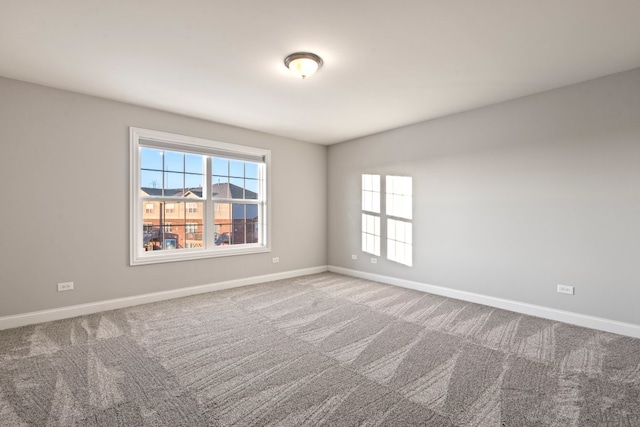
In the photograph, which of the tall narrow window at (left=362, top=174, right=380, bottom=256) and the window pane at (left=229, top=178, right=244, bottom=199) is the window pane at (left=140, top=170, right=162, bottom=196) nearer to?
the window pane at (left=229, top=178, right=244, bottom=199)

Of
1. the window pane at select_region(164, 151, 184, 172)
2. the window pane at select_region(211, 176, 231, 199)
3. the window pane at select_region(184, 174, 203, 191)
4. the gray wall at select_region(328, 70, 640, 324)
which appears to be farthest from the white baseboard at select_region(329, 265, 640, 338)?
the window pane at select_region(164, 151, 184, 172)

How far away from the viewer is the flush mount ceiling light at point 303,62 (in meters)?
2.76

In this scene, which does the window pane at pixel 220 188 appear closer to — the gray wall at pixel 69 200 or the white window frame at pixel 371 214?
the gray wall at pixel 69 200

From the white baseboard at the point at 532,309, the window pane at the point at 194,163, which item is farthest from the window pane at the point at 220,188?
the white baseboard at the point at 532,309

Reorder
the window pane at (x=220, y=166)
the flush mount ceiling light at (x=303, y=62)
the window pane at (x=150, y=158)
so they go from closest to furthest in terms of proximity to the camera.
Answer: the flush mount ceiling light at (x=303, y=62), the window pane at (x=150, y=158), the window pane at (x=220, y=166)

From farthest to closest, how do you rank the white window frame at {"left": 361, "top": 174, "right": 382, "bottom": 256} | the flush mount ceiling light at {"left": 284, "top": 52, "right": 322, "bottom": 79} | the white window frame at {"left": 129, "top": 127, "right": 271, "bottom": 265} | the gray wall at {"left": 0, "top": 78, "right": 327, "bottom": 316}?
the white window frame at {"left": 361, "top": 174, "right": 382, "bottom": 256}
the white window frame at {"left": 129, "top": 127, "right": 271, "bottom": 265}
the gray wall at {"left": 0, "top": 78, "right": 327, "bottom": 316}
the flush mount ceiling light at {"left": 284, "top": 52, "right": 322, "bottom": 79}

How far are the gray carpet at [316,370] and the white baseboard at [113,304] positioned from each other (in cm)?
13

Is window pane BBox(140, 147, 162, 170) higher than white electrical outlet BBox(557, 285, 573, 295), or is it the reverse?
window pane BBox(140, 147, 162, 170)

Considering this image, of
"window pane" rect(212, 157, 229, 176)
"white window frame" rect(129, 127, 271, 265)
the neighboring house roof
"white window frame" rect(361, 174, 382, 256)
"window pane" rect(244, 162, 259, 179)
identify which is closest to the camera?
"white window frame" rect(129, 127, 271, 265)

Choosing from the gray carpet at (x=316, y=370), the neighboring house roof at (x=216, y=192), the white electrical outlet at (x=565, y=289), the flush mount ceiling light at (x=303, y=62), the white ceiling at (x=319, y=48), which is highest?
the white ceiling at (x=319, y=48)

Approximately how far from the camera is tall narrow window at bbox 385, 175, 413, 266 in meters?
4.97

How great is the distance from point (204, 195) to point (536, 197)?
459 cm

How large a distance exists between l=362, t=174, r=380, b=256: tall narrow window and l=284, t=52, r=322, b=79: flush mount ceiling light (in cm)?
290

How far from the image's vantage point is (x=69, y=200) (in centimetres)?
359
